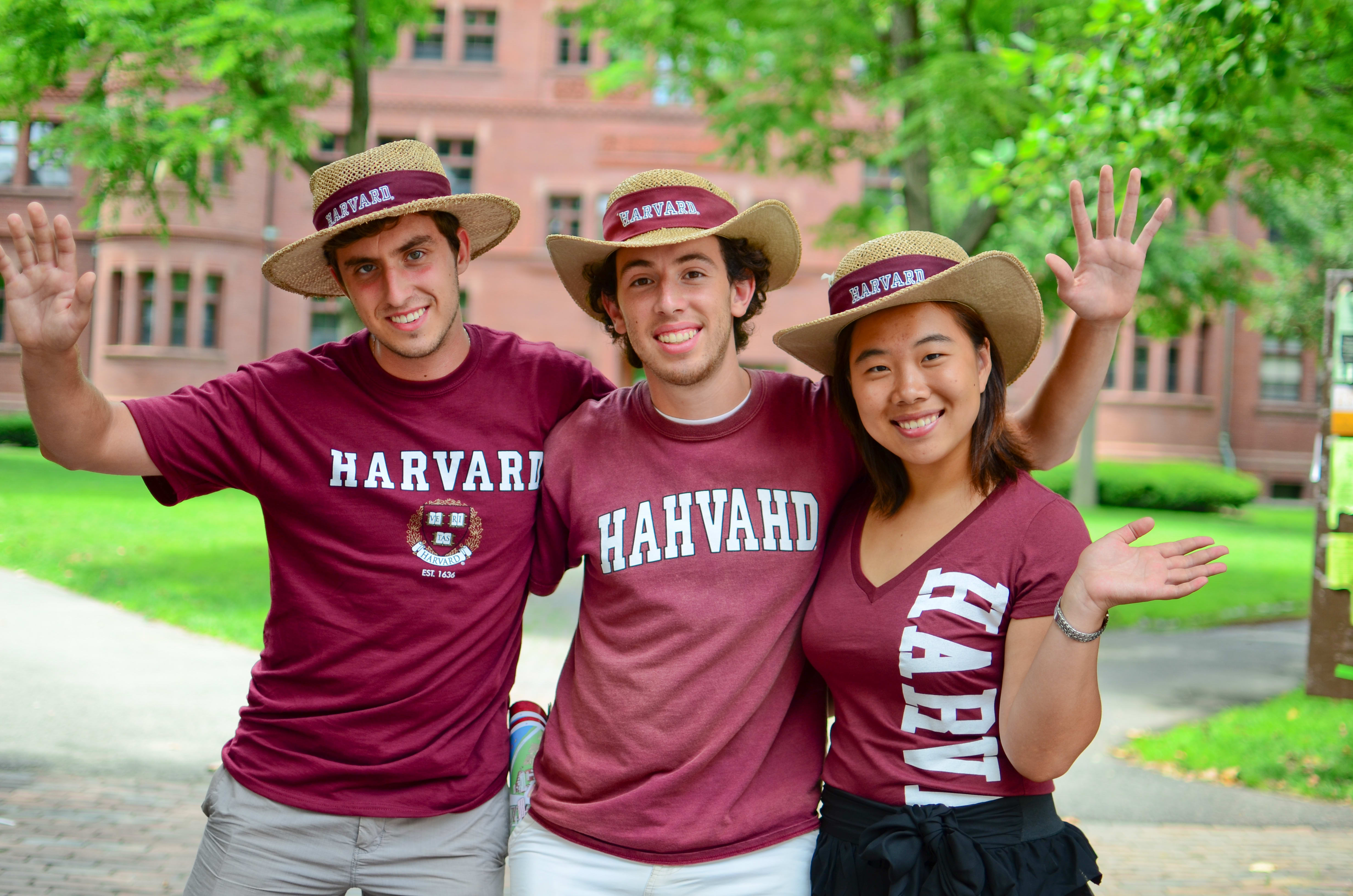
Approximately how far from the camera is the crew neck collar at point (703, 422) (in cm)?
300

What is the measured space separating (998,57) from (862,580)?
27.9 ft

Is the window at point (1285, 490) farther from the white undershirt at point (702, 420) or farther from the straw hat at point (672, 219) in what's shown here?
the white undershirt at point (702, 420)

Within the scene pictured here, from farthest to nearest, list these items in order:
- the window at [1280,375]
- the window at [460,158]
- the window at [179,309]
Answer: the window at [1280,375] < the window at [179,309] < the window at [460,158]

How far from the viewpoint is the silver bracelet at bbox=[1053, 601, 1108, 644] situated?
2.27m

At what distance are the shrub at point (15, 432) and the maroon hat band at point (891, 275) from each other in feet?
92.4

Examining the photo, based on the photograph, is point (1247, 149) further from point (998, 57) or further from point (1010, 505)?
point (1010, 505)

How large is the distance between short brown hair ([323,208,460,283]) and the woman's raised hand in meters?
1.90

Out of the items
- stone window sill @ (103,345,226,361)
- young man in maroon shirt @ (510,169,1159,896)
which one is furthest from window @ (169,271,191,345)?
young man in maroon shirt @ (510,169,1159,896)

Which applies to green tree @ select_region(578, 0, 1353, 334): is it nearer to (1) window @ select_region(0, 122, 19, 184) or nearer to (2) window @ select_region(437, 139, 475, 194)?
(1) window @ select_region(0, 122, 19, 184)

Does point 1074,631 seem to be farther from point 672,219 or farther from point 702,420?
point 672,219

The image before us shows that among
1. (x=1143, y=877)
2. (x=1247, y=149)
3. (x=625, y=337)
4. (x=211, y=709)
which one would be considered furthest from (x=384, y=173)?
(x=1247, y=149)

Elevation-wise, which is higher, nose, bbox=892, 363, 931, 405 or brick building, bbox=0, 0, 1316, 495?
brick building, bbox=0, 0, 1316, 495

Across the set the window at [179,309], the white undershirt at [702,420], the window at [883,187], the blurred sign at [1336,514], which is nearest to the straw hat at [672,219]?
the white undershirt at [702,420]

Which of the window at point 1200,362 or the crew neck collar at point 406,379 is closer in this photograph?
the crew neck collar at point 406,379
